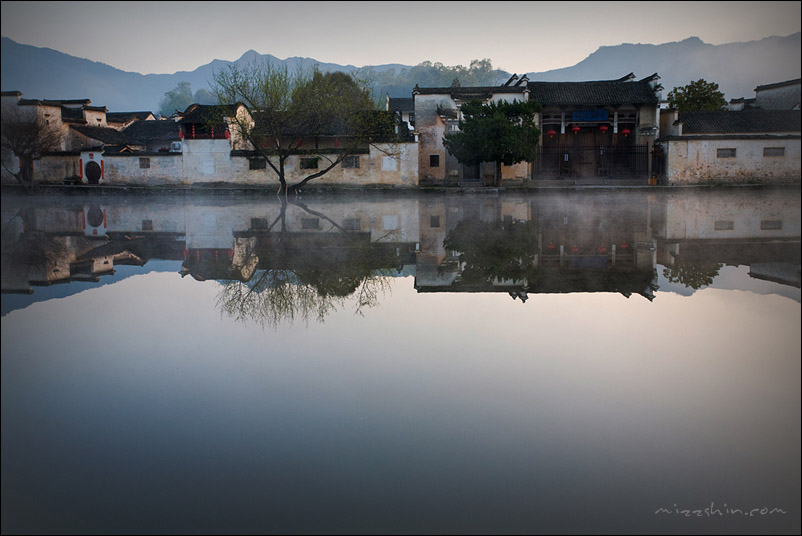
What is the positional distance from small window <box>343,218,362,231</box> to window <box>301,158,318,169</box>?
16.5m

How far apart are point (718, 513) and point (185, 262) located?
27.3 ft

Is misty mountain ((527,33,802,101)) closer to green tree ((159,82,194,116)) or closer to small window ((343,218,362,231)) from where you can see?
small window ((343,218,362,231))

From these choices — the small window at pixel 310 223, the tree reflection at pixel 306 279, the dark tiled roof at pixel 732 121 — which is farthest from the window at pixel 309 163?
the tree reflection at pixel 306 279

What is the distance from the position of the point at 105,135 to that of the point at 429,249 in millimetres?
38439

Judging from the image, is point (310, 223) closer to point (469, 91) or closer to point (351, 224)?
point (351, 224)

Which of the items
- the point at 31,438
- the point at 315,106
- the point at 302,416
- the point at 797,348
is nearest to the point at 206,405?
the point at 302,416

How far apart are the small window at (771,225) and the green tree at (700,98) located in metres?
29.7

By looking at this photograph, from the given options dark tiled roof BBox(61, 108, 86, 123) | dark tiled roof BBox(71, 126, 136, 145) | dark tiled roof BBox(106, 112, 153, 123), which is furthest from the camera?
dark tiled roof BBox(106, 112, 153, 123)

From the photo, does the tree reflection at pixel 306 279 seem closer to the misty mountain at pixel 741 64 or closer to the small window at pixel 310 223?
the small window at pixel 310 223

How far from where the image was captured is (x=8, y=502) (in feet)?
8.91

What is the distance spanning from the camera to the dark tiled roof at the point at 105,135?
41662 millimetres

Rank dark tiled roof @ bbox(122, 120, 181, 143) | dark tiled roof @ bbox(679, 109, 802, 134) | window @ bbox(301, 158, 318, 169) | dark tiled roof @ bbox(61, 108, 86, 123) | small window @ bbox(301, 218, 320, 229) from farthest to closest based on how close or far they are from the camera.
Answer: dark tiled roof @ bbox(122, 120, 181, 143)
dark tiled roof @ bbox(61, 108, 86, 123)
dark tiled roof @ bbox(679, 109, 802, 134)
window @ bbox(301, 158, 318, 169)
small window @ bbox(301, 218, 320, 229)

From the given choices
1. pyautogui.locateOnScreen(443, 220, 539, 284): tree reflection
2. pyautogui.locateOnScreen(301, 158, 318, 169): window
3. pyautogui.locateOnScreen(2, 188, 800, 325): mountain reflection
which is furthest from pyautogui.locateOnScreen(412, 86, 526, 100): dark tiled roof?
pyautogui.locateOnScreen(443, 220, 539, 284): tree reflection

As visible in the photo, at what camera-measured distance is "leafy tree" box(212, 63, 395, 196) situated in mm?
26672
